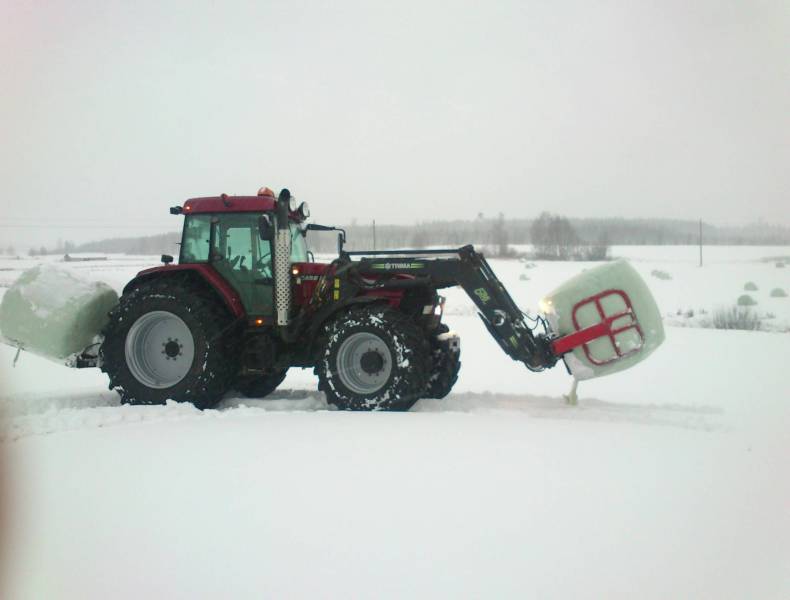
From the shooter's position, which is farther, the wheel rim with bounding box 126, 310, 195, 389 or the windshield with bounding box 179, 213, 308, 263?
the windshield with bounding box 179, 213, 308, 263

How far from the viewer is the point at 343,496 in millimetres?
3699

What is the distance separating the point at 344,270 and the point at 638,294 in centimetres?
252

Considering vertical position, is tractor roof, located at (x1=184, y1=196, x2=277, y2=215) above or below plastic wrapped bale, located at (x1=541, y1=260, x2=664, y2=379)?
above

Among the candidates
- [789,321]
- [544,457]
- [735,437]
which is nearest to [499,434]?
→ [544,457]

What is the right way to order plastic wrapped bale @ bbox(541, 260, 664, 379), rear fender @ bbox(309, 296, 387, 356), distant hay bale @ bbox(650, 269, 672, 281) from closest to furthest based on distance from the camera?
plastic wrapped bale @ bbox(541, 260, 664, 379) → rear fender @ bbox(309, 296, 387, 356) → distant hay bale @ bbox(650, 269, 672, 281)

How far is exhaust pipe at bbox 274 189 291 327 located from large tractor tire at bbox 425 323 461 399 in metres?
1.39

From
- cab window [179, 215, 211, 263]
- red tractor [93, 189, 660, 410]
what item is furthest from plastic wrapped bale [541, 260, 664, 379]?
cab window [179, 215, 211, 263]

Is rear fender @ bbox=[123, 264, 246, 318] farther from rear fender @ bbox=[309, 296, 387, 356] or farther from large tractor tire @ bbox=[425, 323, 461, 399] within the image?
large tractor tire @ bbox=[425, 323, 461, 399]

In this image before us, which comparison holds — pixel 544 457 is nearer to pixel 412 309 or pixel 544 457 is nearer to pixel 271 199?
pixel 412 309

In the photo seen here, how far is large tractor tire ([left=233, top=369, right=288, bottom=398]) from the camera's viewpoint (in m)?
7.46

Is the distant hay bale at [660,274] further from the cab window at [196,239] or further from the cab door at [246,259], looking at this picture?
the cab window at [196,239]

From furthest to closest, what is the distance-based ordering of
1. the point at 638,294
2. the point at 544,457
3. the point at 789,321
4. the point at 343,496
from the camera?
the point at 789,321 → the point at 638,294 → the point at 544,457 → the point at 343,496

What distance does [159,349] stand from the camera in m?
6.88

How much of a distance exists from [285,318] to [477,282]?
172cm
